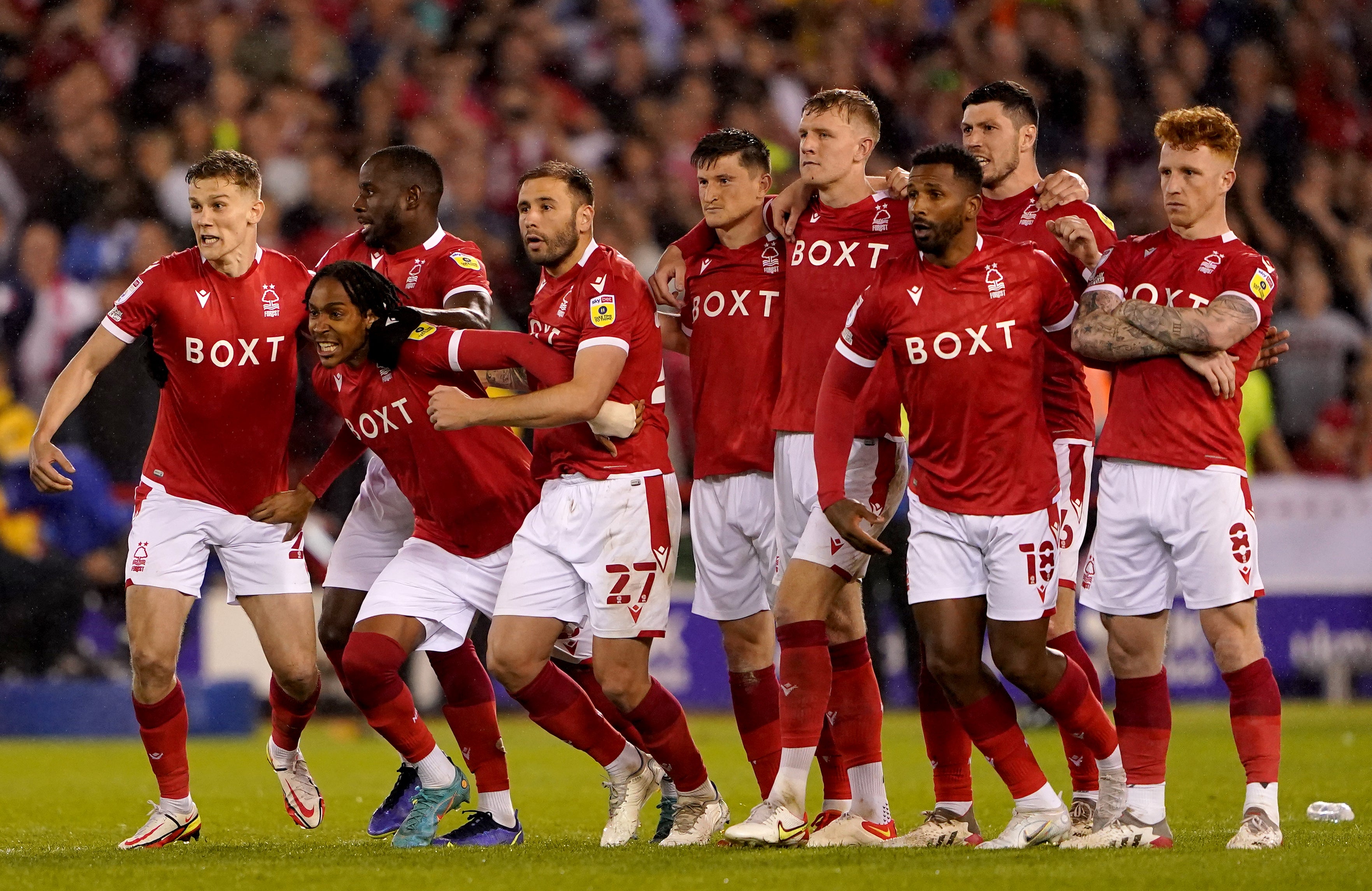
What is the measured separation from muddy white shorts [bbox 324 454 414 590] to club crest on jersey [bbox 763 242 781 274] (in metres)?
1.79

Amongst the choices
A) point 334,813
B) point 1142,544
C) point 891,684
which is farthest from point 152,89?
point 1142,544

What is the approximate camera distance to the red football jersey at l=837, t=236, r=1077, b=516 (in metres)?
6.33

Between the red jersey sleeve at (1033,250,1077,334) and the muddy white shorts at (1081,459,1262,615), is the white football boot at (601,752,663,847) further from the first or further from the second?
the red jersey sleeve at (1033,250,1077,334)

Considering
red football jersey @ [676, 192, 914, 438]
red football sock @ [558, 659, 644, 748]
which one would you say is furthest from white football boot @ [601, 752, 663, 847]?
red football jersey @ [676, 192, 914, 438]

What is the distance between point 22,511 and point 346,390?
6.46m

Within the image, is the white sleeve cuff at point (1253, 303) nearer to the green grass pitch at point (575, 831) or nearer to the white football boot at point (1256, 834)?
the white football boot at point (1256, 834)

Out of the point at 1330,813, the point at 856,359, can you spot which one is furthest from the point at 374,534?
the point at 1330,813

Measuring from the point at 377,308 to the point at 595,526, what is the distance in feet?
3.78

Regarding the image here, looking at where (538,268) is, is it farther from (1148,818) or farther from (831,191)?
(1148,818)

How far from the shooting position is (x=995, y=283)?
637cm

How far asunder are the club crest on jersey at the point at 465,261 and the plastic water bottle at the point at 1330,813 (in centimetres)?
401

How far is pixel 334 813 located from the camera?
334 inches

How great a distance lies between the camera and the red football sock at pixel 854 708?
6.95 metres

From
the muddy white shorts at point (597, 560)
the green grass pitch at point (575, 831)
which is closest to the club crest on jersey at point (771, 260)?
the muddy white shorts at point (597, 560)
